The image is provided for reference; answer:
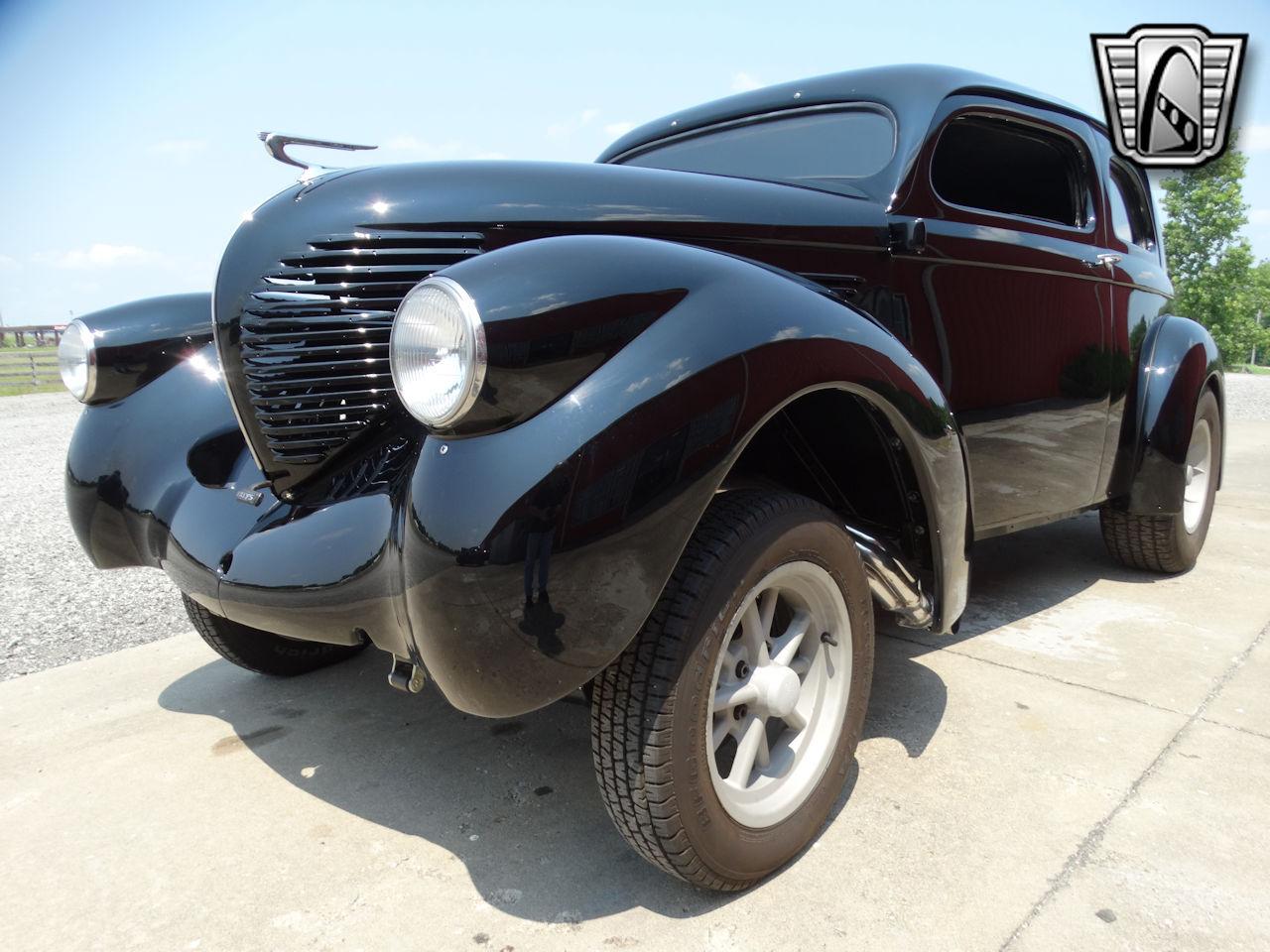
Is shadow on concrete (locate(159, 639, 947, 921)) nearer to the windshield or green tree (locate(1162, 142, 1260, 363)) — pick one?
the windshield

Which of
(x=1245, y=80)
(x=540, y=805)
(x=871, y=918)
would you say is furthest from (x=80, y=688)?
(x=1245, y=80)

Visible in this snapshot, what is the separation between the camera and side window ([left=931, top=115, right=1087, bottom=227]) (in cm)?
290

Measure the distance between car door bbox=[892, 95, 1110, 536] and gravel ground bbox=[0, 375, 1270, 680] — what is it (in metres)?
3.15

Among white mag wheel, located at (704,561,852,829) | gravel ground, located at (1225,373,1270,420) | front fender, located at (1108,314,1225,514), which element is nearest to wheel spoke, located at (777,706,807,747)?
white mag wheel, located at (704,561,852,829)

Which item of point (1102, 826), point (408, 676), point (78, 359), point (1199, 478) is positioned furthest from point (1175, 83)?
point (78, 359)

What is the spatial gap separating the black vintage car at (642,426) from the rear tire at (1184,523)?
3.16 feet

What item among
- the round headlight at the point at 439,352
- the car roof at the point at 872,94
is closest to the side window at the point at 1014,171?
the car roof at the point at 872,94

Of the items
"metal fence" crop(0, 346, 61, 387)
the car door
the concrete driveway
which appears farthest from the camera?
"metal fence" crop(0, 346, 61, 387)

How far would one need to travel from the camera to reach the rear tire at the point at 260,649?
8.40ft

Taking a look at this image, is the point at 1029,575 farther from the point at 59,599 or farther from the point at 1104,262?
the point at 59,599

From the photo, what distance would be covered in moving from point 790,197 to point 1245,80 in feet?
15.8

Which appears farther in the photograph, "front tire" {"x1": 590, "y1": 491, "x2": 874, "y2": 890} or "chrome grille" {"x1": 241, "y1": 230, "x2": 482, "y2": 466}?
"chrome grille" {"x1": 241, "y1": 230, "x2": 482, "y2": 466}

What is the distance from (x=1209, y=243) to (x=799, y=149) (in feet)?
99.3

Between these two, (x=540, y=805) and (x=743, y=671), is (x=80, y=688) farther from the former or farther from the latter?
(x=743, y=671)
